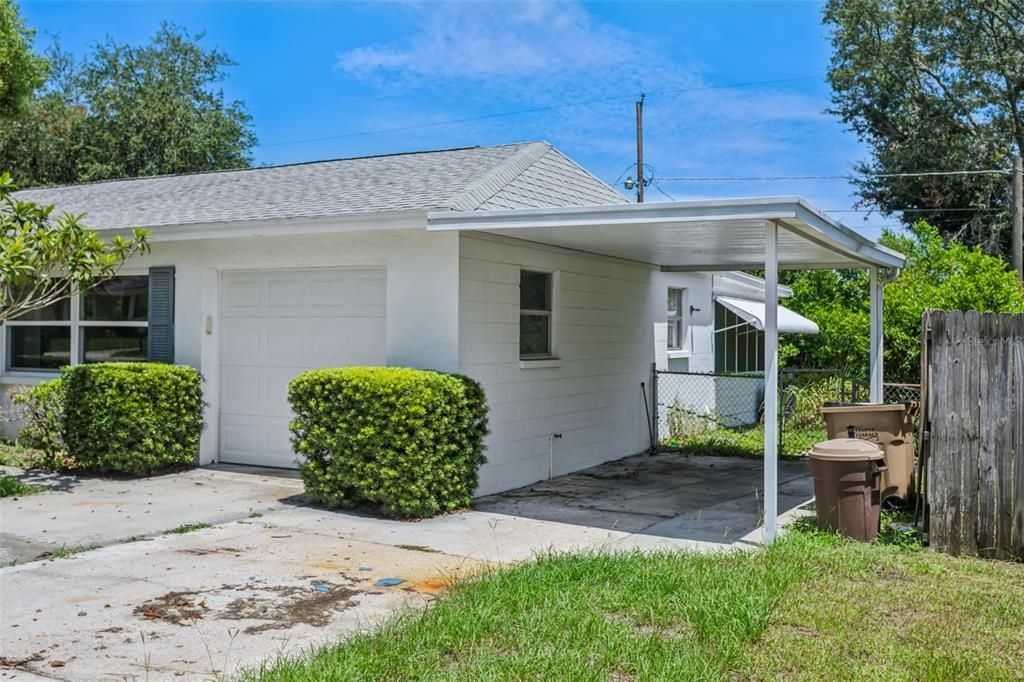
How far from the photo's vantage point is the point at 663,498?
9641mm

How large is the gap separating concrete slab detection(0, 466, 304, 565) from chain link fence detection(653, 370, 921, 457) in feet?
20.8

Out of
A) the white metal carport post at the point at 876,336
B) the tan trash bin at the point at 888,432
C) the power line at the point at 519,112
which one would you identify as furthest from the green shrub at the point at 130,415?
the power line at the point at 519,112

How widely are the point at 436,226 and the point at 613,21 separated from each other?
1431cm

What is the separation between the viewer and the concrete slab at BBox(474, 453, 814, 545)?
8133mm

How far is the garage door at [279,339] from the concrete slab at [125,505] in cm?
46

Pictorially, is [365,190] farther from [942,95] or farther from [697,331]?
[942,95]

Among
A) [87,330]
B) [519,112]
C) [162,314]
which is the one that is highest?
[519,112]

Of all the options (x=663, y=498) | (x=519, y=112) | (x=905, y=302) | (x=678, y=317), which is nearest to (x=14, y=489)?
(x=663, y=498)

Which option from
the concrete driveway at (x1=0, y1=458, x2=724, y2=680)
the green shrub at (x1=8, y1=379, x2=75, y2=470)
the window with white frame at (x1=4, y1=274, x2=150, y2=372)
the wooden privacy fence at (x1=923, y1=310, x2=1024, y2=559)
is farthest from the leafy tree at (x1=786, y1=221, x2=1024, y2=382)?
the green shrub at (x1=8, y1=379, x2=75, y2=470)

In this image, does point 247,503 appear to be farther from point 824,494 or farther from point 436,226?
point 824,494

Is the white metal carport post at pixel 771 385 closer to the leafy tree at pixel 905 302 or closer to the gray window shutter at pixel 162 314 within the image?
the gray window shutter at pixel 162 314

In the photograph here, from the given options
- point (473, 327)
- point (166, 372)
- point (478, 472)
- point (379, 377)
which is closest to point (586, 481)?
point (478, 472)

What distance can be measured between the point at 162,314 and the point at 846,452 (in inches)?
314

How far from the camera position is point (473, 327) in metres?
9.28
